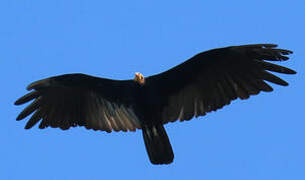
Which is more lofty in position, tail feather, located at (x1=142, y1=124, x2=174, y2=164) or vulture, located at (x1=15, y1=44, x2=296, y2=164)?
vulture, located at (x1=15, y1=44, x2=296, y2=164)

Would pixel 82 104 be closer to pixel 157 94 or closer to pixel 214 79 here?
pixel 157 94

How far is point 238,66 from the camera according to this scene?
12461 millimetres

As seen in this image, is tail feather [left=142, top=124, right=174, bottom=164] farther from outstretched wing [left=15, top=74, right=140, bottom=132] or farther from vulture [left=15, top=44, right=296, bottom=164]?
outstretched wing [left=15, top=74, right=140, bottom=132]

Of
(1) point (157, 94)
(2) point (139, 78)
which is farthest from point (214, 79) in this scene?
(2) point (139, 78)

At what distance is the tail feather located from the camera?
12312 millimetres

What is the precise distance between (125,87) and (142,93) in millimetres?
447

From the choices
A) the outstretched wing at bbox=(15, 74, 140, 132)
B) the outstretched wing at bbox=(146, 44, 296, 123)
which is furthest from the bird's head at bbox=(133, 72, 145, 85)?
the outstretched wing at bbox=(15, 74, 140, 132)

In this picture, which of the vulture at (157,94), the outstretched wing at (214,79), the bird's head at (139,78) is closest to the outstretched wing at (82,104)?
the vulture at (157,94)

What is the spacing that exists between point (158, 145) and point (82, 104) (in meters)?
1.78

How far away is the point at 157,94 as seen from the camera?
497 inches

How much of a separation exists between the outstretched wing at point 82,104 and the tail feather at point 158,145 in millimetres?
432

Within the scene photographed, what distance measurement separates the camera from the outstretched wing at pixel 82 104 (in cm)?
1277

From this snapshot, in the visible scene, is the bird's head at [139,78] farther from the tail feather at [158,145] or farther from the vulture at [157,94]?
the tail feather at [158,145]

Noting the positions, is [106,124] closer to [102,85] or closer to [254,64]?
[102,85]
